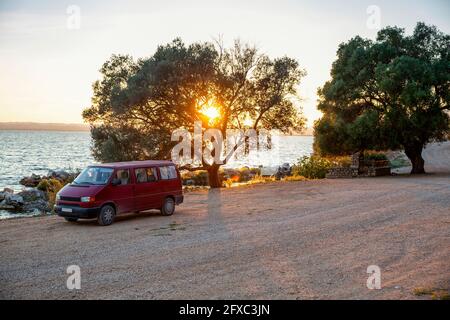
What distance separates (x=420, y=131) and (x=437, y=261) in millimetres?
23191

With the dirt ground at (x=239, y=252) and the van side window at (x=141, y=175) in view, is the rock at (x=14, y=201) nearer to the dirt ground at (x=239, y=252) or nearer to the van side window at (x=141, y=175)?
the dirt ground at (x=239, y=252)

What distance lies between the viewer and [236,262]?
411 inches

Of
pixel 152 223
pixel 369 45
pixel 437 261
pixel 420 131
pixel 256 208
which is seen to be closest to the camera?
pixel 437 261

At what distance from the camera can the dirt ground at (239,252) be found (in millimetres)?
8578

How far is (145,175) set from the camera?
1695 cm

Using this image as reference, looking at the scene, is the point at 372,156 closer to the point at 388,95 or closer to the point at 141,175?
the point at 388,95

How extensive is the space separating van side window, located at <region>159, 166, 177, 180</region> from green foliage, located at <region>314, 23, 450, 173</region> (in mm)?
16915

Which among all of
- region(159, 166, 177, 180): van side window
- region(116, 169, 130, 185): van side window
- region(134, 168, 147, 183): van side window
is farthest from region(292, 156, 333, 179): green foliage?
region(116, 169, 130, 185): van side window

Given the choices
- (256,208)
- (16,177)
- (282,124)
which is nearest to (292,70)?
(282,124)

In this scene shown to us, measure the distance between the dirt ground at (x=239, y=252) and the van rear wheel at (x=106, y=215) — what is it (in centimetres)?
33

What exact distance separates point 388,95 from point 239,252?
24.4m

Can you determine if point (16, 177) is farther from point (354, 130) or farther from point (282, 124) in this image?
point (354, 130)

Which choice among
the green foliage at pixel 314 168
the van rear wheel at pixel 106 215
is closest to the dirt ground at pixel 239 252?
the van rear wheel at pixel 106 215
